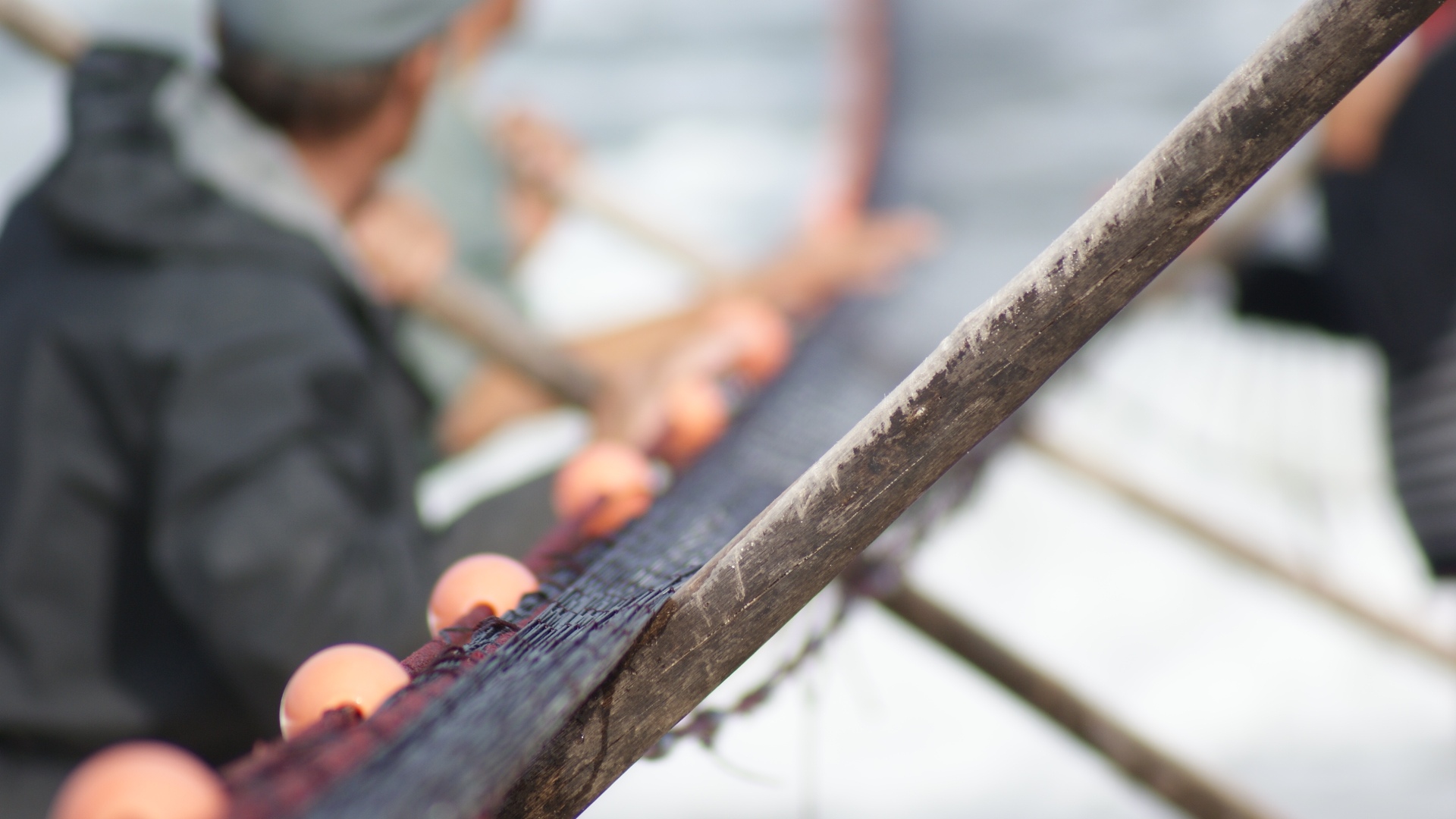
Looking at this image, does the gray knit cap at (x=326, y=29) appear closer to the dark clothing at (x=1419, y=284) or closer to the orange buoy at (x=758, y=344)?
the orange buoy at (x=758, y=344)

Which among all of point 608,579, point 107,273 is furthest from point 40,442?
point 608,579

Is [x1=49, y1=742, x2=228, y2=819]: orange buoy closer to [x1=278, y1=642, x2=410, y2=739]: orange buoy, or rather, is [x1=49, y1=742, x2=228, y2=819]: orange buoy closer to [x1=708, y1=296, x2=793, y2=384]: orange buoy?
[x1=278, y1=642, x2=410, y2=739]: orange buoy

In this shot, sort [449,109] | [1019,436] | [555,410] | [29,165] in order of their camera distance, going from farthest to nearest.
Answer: [29,165] → [449,109] → [555,410] → [1019,436]

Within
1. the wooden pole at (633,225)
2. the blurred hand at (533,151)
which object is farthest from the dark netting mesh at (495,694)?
the blurred hand at (533,151)

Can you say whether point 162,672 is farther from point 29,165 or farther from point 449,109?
point 29,165

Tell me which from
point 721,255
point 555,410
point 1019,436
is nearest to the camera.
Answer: point 1019,436

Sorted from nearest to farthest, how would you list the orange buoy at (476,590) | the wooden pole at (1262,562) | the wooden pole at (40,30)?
the orange buoy at (476,590)
the wooden pole at (40,30)
the wooden pole at (1262,562)
